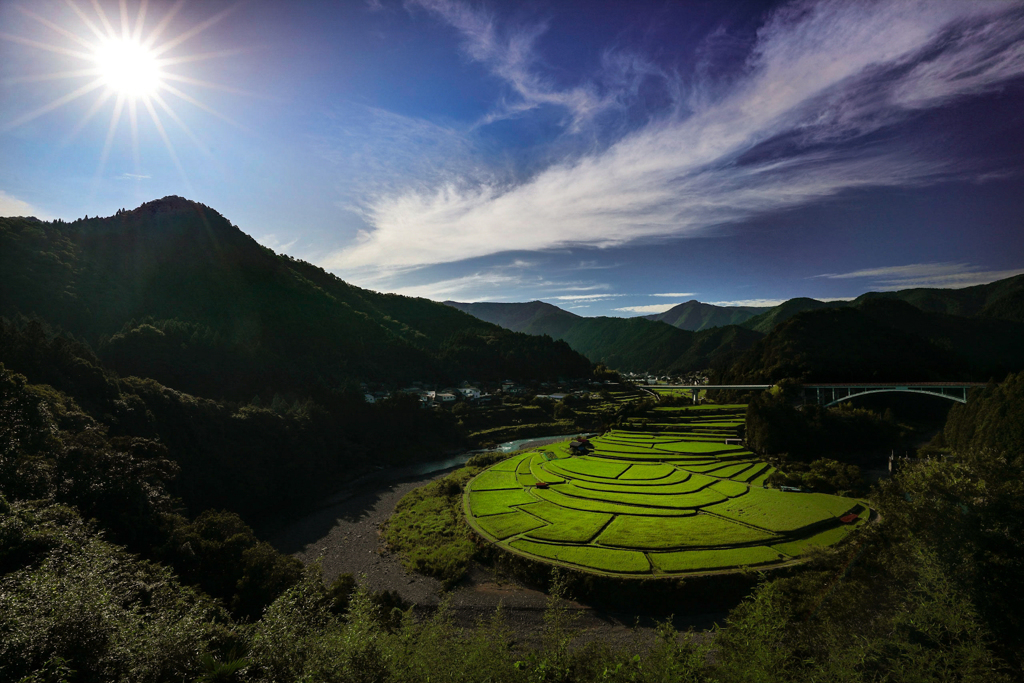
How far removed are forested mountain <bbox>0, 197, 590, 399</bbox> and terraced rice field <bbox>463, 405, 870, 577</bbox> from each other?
197ft

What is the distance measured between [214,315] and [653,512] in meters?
111

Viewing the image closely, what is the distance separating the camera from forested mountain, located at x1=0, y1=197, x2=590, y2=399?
7144 cm

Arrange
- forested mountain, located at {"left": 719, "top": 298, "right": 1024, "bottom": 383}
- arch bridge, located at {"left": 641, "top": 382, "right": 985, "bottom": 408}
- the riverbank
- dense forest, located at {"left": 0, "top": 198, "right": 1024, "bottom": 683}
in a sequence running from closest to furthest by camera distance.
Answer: dense forest, located at {"left": 0, "top": 198, "right": 1024, "bottom": 683} → the riverbank → arch bridge, located at {"left": 641, "top": 382, "right": 985, "bottom": 408} → forested mountain, located at {"left": 719, "top": 298, "right": 1024, "bottom": 383}

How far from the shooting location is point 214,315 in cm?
9700

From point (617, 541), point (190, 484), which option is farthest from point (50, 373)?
point (617, 541)

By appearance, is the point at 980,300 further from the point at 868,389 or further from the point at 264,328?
the point at 264,328

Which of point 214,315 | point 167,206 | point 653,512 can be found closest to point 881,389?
point 653,512

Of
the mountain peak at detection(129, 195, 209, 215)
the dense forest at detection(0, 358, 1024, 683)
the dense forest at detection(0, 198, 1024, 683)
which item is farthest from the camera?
the mountain peak at detection(129, 195, 209, 215)

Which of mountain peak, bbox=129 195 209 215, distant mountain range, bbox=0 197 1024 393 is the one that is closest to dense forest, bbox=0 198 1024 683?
distant mountain range, bbox=0 197 1024 393

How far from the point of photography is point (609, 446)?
184 ft

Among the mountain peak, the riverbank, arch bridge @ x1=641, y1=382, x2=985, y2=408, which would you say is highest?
the mountain peak

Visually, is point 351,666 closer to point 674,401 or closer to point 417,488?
point 417,488

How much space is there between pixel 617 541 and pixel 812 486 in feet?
75.1

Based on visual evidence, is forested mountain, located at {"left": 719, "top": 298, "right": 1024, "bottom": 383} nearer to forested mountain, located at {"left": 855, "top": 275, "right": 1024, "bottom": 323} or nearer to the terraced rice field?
forested mountain, located at {"left": 855, "top": 275, "right": 1024, "bottom": 323}
